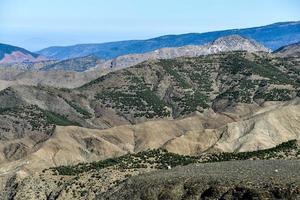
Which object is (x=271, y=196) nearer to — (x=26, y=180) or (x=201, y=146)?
(x=26, y=180)

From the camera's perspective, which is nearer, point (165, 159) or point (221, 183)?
point (221, 183)

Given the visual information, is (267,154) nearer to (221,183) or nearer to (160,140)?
(221,183)

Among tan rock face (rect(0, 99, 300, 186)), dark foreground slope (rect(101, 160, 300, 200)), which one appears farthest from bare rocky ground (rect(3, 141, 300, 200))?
tan rock face (rect(0, 99, 300, 186))

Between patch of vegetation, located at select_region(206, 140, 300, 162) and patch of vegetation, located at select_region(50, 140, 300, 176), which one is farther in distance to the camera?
patch of vegetation, located at select_region(50, 140, 300, 176)

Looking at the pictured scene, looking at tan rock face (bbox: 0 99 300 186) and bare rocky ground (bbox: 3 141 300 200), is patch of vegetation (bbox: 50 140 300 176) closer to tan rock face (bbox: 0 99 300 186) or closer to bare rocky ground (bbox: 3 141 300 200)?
bare rocky ground (bbox: 3 141 300 200)

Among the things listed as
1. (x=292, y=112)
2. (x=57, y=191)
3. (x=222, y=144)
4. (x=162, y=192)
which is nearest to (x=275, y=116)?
(x=292, y=112)

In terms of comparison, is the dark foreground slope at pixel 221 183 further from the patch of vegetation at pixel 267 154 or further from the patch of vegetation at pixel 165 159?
the patch of vegetation at pixel 267 154

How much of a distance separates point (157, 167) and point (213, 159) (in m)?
7.78

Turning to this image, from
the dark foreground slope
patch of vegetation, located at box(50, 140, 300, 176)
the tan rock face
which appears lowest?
the tan rock face

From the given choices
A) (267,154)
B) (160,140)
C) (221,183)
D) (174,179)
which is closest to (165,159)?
(267,154)

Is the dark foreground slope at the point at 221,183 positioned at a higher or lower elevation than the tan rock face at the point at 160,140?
higher

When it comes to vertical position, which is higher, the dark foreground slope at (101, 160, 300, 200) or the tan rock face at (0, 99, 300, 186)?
the dark foreground slope at (101, 160, 300, 200)

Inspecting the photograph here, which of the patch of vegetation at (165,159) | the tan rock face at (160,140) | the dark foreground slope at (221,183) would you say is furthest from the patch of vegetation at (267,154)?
the tan rock face at (160,140)

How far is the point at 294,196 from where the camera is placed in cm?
5038
